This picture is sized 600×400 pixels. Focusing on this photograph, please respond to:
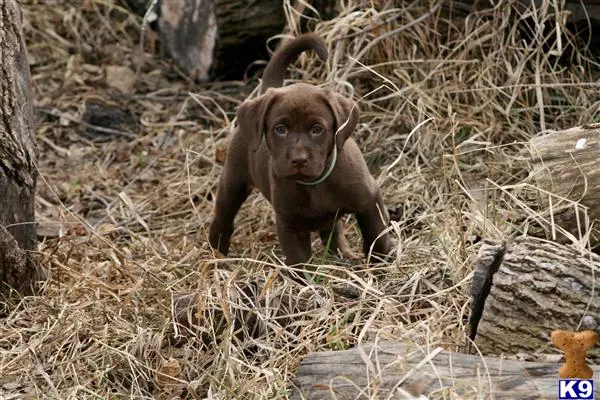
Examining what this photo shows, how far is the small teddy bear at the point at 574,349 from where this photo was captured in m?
3.23

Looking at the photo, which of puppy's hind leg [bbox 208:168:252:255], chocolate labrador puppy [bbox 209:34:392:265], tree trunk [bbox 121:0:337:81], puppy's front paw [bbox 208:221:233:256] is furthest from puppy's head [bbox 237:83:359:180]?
tree trunk [bbox 121:0:337:81]

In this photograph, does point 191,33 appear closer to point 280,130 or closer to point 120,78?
point 120,78

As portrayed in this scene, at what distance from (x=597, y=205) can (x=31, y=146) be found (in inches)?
89.1

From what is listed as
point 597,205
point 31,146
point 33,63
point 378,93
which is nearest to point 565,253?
point 597,205

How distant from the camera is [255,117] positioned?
15.9ft

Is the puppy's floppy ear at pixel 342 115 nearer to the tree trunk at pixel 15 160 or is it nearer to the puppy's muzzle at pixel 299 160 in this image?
the puppy's muzzle at pixel 299 160

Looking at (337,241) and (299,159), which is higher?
(299,159)

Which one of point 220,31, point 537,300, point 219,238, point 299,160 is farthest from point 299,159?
point 220,31

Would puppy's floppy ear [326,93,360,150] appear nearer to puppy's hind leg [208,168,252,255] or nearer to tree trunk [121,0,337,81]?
puppy's hind leg [208,168,252,255]

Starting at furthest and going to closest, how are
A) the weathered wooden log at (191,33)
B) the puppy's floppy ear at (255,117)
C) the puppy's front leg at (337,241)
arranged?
the weathered wooden log at (191,33) → the puppy's front leg at (337,241) → the puppy's floppy ear at (255,117)

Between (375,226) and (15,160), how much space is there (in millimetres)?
1496

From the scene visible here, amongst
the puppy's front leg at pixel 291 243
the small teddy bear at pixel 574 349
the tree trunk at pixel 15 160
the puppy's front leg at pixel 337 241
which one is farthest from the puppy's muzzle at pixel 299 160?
the small teddy bear at pixel 574 349

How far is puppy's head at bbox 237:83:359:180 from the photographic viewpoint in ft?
15.2

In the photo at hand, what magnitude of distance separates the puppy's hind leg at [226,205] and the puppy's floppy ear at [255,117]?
575 millimetres
